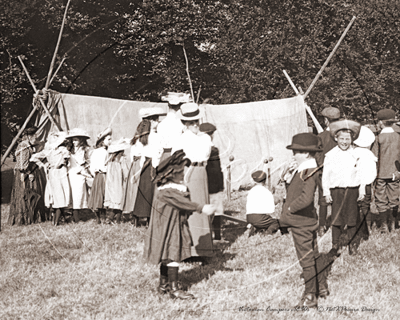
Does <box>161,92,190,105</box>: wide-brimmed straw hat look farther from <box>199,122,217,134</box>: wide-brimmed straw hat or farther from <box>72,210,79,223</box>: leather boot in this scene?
<box>72,210,79,223</box>: leather boot

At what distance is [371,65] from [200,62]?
4.48 ft

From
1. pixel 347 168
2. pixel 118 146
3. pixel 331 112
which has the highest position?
pixel 118 146

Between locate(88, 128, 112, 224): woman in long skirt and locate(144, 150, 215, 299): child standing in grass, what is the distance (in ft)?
14.1

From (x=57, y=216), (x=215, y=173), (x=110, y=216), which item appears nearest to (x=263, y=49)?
(x=215, y=173)

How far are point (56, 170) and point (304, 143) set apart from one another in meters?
5.99

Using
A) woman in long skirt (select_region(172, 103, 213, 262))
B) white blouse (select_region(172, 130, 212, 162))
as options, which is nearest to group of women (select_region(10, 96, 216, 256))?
woman in long skirt (select_region(172, 103, 213, 262))

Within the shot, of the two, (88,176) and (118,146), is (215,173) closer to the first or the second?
(118,146)

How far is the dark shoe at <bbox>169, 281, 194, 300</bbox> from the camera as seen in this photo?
4617mm

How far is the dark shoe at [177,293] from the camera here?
4.62 metres

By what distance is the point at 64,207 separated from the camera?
890 centimetres

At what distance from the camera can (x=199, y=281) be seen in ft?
17.0

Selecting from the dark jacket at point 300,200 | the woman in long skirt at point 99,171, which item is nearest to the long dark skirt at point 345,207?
the dark jacket at point 300,200

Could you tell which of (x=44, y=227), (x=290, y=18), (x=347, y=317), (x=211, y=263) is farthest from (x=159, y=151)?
(x=44, y=227)

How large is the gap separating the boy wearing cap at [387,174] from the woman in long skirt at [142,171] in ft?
11.1
